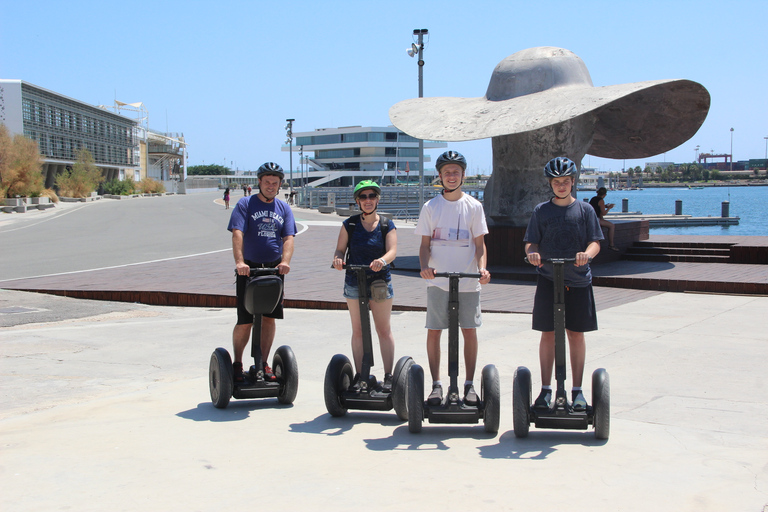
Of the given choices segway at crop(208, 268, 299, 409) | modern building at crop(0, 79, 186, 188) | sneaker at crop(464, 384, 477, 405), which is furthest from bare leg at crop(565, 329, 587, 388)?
modern building at crop(0, 79, 186, 188)

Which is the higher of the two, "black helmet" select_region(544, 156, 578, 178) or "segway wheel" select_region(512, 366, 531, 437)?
"black helmet" select_region(544, 156, 578, 178)

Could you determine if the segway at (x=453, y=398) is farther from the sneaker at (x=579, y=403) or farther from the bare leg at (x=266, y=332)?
the bare leg at (x=266, y=332)

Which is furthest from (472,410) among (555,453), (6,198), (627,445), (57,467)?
(6,198)

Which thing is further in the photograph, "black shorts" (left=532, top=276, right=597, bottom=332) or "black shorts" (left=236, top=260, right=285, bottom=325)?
"black shorts" (left=236, top=260, right=285, bottom=325)

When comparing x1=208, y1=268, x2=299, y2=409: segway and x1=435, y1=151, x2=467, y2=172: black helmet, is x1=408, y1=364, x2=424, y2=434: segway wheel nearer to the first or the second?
x1=208, y1=268, x2=299, y2=409: segway

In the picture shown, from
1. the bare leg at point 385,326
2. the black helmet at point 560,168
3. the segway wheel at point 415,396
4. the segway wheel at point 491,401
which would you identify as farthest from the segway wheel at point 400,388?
the black helmet at point 560,168

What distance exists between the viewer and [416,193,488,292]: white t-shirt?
4680mm

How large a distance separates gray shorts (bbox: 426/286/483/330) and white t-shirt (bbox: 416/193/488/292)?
0.06 metres

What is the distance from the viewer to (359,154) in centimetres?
12800

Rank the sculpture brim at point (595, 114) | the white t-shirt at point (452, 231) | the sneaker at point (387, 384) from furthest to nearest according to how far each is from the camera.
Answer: the sculpture brim at point (595, 114)
the sneaker at point (387, 384)
the white t-shirt at point (452, 231)

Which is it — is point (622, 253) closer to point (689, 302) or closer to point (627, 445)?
point (689, 302)

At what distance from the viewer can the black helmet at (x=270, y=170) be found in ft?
17.3

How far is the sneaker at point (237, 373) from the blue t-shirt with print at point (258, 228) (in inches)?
30.7

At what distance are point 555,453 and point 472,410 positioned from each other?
0.56 m
